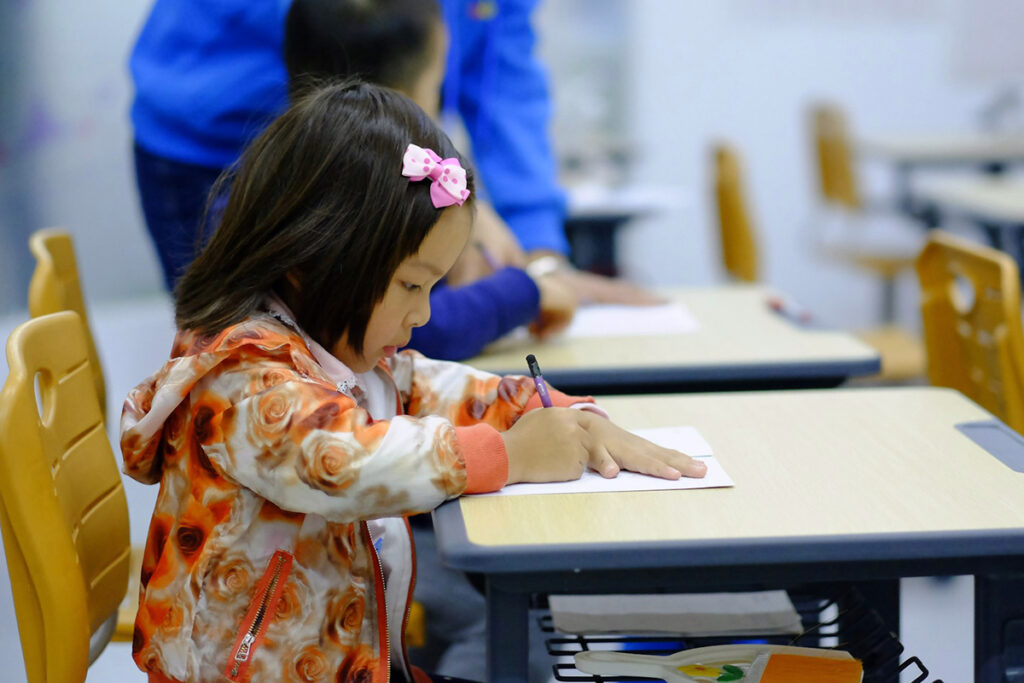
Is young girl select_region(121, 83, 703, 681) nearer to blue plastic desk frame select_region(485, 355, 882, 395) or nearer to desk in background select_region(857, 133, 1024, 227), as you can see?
blue plastic desk frame select_region(485, 355, 882, 395)

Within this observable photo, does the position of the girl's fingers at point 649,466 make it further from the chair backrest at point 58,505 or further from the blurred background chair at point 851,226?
the blurred background chair at point 851,226

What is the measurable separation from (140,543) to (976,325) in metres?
1.27

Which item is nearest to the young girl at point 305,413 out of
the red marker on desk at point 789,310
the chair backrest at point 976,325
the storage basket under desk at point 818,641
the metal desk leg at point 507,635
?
the metal desk leg at point 507,635

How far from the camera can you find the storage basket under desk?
112 cm

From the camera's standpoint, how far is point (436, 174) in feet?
3.31

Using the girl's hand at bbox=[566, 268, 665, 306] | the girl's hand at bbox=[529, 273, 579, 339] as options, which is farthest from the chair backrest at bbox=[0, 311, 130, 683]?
the girl's hand at bbox=[566, 268, 665, 306]

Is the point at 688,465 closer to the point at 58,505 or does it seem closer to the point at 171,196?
the point at 58,505

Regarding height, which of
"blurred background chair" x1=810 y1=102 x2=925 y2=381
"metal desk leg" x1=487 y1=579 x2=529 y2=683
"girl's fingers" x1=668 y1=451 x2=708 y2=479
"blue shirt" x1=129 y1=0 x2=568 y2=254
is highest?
"blue shirt" x1=129 y1=0 x2=568 y2=254

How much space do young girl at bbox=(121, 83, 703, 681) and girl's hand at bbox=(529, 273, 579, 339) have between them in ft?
1.65

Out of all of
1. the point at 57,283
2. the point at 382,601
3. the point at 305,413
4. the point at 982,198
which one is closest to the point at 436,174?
the point at 305,413

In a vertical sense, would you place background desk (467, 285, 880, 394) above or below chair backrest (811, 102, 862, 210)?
above

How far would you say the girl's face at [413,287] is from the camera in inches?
40.1

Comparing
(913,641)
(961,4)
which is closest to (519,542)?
(913,641)

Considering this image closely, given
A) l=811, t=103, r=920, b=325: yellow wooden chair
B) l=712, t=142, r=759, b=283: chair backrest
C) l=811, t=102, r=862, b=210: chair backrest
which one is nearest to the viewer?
l=712, t=142, r=759, b=283: chair backrest
